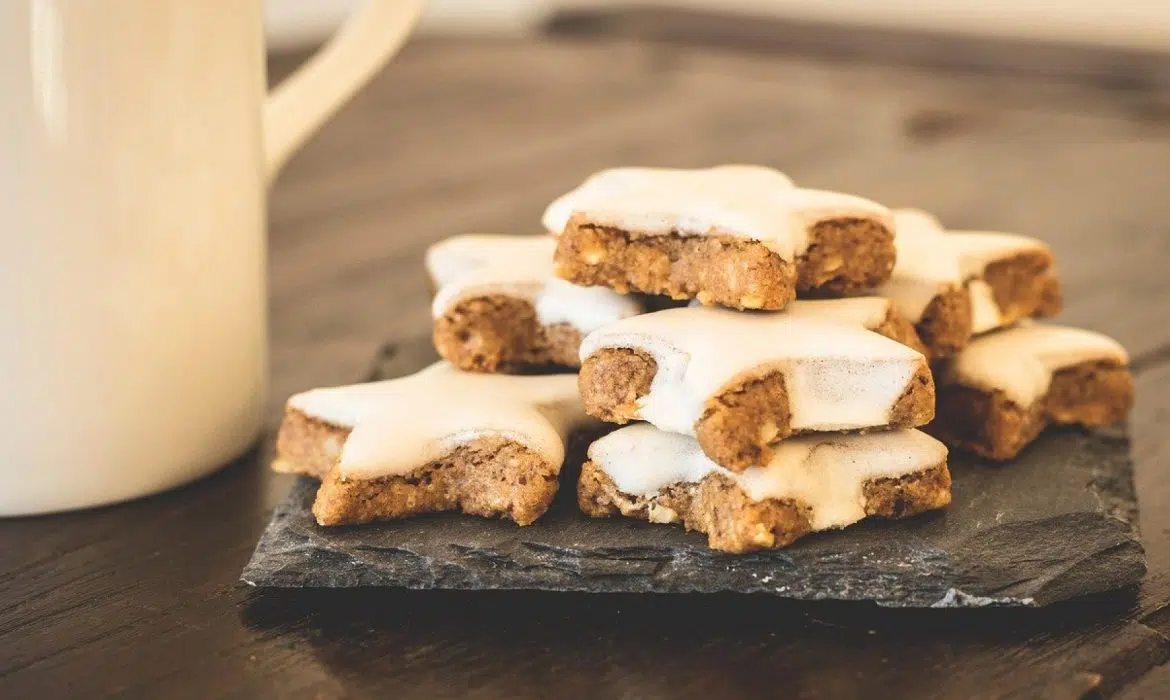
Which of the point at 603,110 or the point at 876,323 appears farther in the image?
the point at 603,110

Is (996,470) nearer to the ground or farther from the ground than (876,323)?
nearer to the ground

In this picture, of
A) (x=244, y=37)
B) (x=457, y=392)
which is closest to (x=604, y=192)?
(x=457, y=392)

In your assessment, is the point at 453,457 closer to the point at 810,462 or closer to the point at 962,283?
the point at 810,462

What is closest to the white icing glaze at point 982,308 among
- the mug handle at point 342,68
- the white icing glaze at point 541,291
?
the white icing glaze at point 541,291

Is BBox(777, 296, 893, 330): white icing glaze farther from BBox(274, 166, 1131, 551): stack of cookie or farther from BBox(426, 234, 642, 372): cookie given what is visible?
BBox(426, 234, 642, 372): cookie

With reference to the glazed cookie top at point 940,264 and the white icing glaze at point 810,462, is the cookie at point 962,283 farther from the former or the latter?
the white icing glaze at point 810,462

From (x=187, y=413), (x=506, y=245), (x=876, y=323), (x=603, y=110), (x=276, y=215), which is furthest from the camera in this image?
(x=603, y=110)

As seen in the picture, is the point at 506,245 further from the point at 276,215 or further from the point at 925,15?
the point at 925,15

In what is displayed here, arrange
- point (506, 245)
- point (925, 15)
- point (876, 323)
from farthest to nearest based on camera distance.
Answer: point (925, 15)
point (506, 245)
point (876, 323)
